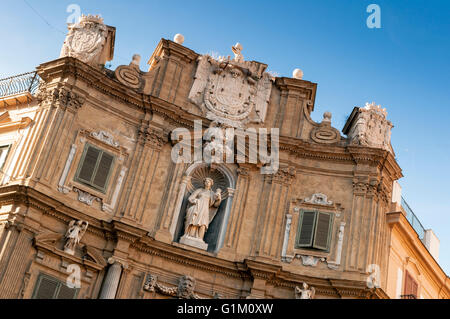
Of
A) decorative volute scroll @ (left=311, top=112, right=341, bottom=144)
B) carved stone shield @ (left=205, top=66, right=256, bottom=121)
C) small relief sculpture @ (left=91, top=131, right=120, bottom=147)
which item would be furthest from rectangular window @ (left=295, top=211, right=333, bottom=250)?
small relief sculpture @ (left=91, top=131, right=120, bottom=147)

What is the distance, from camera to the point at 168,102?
2278 centimetres

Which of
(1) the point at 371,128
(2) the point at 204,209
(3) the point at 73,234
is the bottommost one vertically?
(3) the point at 73,234

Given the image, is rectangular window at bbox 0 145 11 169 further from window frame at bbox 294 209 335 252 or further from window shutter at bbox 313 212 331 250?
window shutter at bbox 313 212 331 250

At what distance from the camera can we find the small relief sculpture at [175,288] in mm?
20516

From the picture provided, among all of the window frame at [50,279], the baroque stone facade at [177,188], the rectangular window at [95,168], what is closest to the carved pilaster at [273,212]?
the baroque stone facade at [177,188]

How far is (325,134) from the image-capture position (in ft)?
78.6

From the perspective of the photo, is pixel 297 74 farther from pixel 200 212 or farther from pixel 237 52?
pixel 200 212

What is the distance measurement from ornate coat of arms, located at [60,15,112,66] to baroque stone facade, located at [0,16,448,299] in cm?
4

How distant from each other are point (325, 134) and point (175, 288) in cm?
742

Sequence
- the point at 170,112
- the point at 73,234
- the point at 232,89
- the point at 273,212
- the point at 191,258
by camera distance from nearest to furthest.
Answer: the point at 73,234, the point at 191,258, the point at 273,212, the point at 170,112, the point at 232,89

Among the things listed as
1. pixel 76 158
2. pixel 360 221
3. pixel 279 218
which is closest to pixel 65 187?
pixel 76 158

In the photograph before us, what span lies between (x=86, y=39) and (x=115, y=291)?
8.25m

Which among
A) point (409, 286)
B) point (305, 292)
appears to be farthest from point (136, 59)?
point (409, 286)
